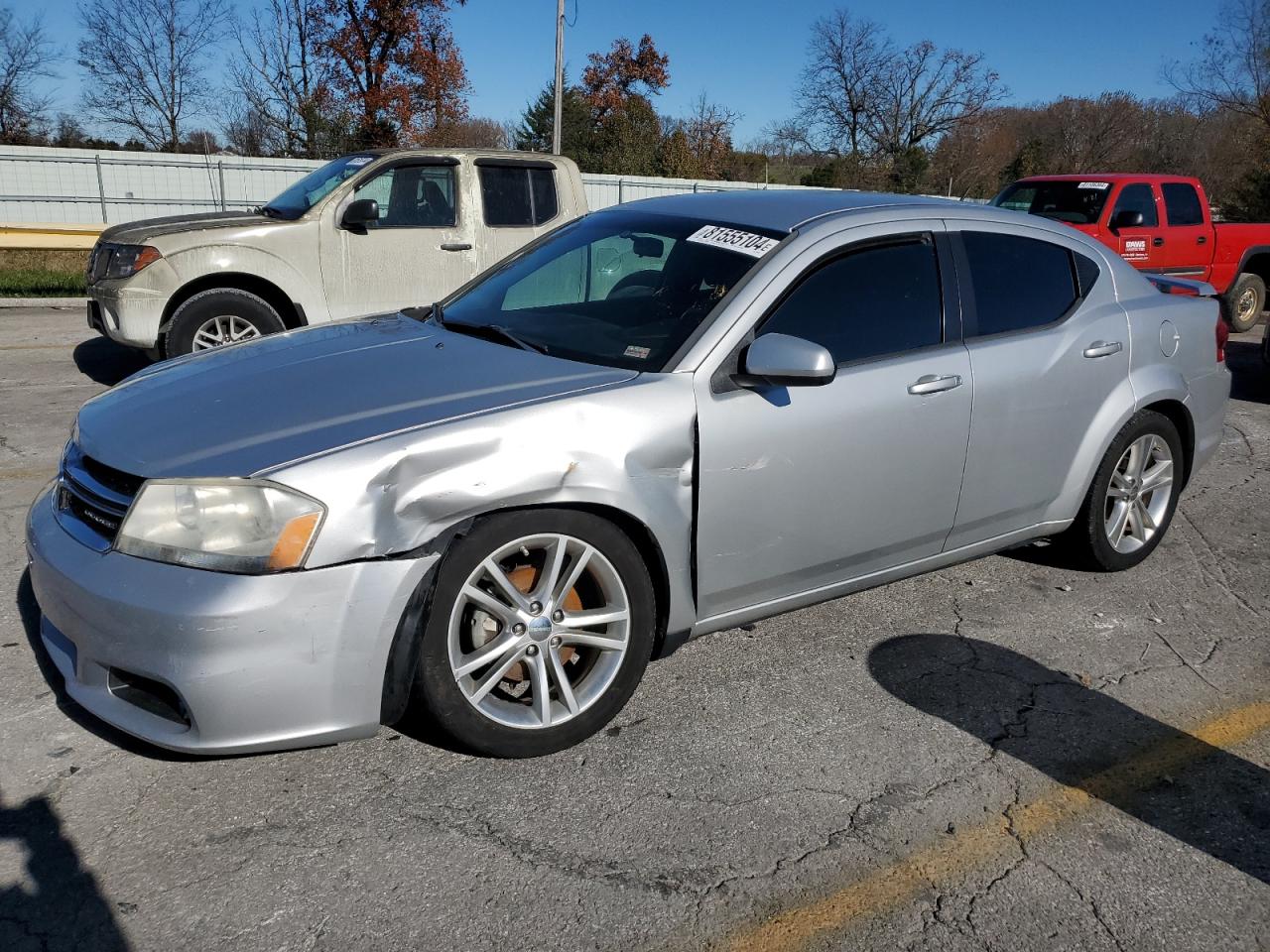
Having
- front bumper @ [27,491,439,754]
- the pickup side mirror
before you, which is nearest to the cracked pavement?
front bumper @ [27,491,439,754]

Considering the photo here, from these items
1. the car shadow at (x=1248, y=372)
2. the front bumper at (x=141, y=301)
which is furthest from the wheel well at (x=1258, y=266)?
the front bumper at (x=141, y=301)

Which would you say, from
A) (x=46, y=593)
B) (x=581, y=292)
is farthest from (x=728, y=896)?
(x=581, y=292)

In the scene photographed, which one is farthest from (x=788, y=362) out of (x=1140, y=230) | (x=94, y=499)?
(x=1140, y=230)

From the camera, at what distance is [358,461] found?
2746 millimetres

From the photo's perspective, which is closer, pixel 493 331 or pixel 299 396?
pixel 299 396

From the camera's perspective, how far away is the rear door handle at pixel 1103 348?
4293 mm

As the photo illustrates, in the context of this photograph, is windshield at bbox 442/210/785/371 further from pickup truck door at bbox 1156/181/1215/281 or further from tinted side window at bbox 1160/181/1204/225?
tinted side window at bbox 1160/181/1204/225

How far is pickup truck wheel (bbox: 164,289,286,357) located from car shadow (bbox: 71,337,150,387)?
87 centimetres

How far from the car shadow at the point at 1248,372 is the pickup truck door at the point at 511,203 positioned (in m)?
5.76

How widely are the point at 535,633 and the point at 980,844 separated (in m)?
1.33

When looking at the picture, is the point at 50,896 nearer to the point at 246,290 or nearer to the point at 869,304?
the point at 869,304

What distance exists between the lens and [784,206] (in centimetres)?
399

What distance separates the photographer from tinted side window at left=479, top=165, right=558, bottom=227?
8672mm

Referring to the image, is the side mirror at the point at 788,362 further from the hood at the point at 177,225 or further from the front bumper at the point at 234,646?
the hood at the point at 177,225
